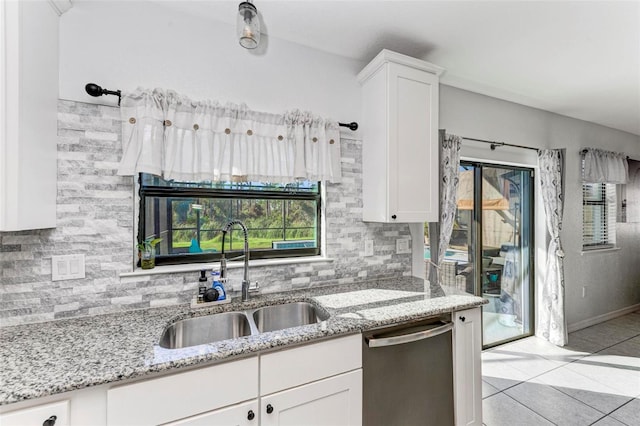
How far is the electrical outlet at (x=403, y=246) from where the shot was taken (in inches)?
89.2

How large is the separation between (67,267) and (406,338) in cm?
174

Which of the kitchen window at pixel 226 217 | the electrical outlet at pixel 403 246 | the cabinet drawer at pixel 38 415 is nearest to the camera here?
the cabinet drawer at pixel 38 415

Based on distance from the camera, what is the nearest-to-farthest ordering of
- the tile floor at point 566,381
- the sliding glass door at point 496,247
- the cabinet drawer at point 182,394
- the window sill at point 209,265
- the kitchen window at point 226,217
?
1. the cabinet drawer at point 182,394
2. the window sill at point 209,265
3. the kitchen window at point 226,217
4. the tile floor at point 566,381
5. the sliding glass door at point 496,247

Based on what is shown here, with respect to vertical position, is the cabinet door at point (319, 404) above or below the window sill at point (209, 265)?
below

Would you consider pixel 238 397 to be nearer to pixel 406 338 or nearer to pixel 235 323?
pixel 235 323

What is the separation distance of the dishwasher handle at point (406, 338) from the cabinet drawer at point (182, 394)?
0.57 meters

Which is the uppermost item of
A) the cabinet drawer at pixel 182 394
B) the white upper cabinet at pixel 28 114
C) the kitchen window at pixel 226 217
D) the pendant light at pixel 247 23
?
the pendant light at pixel 247 23

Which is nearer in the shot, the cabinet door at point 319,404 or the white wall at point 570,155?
the cabinet door at point 319,404

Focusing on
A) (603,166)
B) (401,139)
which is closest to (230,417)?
(401,139)

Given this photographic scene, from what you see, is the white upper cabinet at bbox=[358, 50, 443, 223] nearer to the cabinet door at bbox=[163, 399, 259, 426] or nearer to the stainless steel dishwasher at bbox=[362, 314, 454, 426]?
the stainless steel dishwasher at bbox=[362, 314, 454, 426]

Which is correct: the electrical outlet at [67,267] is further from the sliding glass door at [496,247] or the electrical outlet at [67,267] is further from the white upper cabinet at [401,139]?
the sliding glass door at [496,247]

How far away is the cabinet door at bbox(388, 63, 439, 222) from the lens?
1.89 m

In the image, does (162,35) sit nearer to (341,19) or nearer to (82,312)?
(341,19)

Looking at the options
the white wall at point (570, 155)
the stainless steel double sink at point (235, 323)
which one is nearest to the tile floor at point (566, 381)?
the white wall at point (570, 155)
